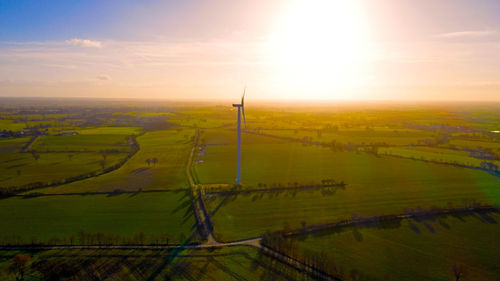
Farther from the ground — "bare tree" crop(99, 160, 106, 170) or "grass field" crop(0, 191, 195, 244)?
"bare tree" crop(99, 160, 106, 170)

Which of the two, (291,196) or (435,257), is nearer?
(435,257)

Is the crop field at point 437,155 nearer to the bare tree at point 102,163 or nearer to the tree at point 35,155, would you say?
the bare tree at point 102,163

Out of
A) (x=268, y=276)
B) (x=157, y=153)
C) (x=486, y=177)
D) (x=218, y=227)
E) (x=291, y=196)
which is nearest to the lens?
(x=268, y=276)

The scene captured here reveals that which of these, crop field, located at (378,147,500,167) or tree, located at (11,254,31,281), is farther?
crop field, located at (378,147,500,167)

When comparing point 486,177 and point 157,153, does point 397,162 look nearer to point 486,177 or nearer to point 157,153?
point 486,177

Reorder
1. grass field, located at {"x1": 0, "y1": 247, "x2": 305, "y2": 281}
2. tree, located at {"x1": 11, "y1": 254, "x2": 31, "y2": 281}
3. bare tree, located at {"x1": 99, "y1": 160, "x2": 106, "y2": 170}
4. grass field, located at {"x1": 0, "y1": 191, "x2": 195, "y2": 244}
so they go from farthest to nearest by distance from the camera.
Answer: bare tree, located at {"x1": 99, "y1": 160, "x2": 106, "y2": 170}, grass field, located at {"x1": 0, "y1": 191, "x2": 195, "y2": 244}, tree, located at {"x1": 11, "y1": 254, "x2": 31, "y2": 281}, grass field, located at {"x1": 0, "y1": 247, "x2": 305, "y2": 281}

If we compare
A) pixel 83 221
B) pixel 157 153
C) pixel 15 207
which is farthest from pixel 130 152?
pixel 83 221

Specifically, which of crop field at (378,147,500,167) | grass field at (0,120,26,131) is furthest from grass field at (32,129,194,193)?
grass field at (0,120,26,131)

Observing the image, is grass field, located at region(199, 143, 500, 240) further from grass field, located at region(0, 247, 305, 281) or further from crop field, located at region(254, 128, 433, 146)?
crop field, located at region(254, 128, 433, 146)
